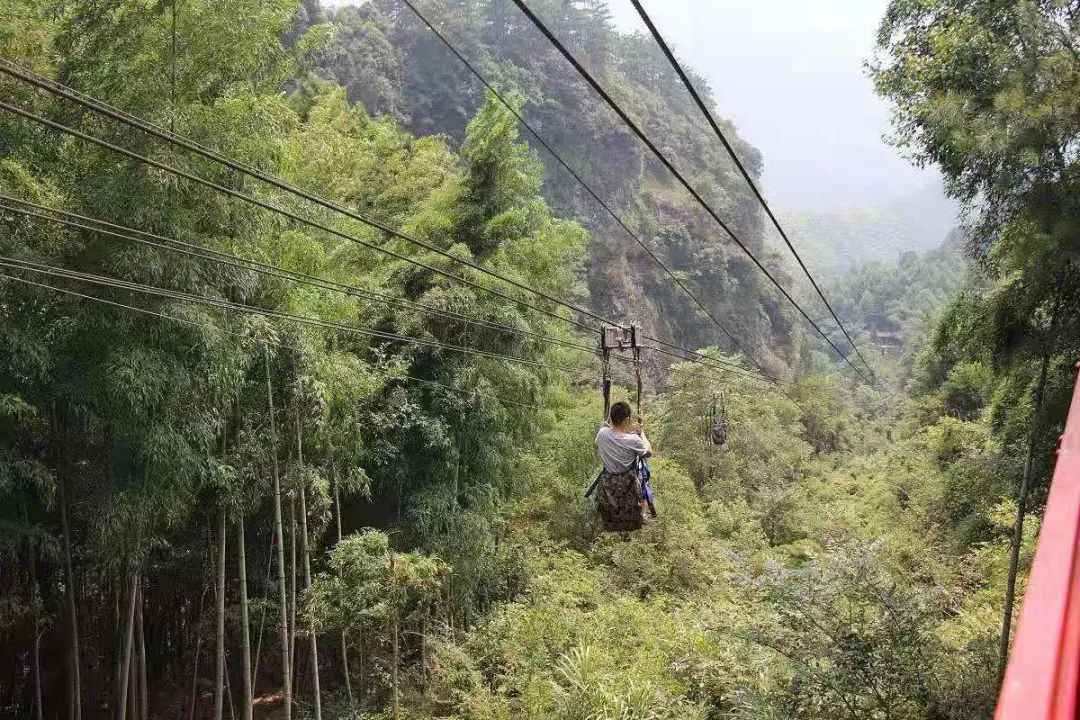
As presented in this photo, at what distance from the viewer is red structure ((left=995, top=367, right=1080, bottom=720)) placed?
0.49 meters

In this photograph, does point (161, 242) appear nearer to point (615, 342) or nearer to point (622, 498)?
point (615, 342)

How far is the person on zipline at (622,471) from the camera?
462 centimetres

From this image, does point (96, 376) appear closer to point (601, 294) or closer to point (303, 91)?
point (303, 91)

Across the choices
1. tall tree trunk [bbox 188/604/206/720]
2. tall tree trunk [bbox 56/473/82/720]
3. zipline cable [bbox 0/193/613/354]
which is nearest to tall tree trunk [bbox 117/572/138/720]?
tall tree trunk [bbox 56/473/82/720]

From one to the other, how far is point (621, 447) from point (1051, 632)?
4.07 metres

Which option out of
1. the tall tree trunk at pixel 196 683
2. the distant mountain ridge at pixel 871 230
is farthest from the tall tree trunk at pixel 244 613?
the distant mountain ridge at pixel 871 230

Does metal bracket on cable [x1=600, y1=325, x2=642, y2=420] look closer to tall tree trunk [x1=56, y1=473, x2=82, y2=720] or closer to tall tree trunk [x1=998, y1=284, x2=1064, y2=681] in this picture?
tall tree trunk [x1=998, y1=284, x2=1064, y2=681]

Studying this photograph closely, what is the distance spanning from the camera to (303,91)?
15.6m

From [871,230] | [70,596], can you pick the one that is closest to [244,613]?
[70,596]

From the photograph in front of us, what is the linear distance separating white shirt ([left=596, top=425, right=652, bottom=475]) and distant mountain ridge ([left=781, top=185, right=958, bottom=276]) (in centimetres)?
11470

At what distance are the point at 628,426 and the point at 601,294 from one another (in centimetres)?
2892

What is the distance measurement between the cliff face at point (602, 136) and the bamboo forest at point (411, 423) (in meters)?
19.4

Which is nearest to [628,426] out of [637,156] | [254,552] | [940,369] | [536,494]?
[254,552]

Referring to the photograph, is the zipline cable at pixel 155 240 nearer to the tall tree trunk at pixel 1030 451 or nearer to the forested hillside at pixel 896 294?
the tall tree trunk at pixel 1030 451
